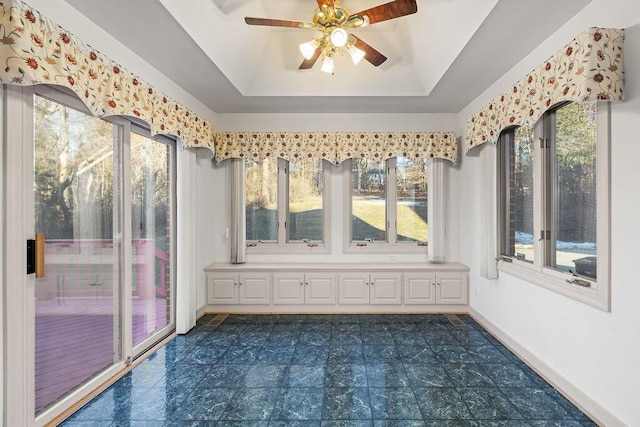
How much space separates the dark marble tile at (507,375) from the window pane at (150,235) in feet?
10.4

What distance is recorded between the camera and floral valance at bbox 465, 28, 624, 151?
1887mm

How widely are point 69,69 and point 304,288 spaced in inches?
125

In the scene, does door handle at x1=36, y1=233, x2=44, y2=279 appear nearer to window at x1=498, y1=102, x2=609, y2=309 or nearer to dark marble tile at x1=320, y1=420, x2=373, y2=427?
dark marble tile at x1=320, y1=420, x2=373, y2=427

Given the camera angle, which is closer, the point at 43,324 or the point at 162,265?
the point at 43,324

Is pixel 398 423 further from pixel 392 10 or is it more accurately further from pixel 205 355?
pixel 392 10

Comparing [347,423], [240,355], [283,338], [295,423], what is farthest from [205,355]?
[347,423]

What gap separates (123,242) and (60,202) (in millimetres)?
622

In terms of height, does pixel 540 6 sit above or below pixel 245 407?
above

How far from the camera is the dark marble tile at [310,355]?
2.86 metres

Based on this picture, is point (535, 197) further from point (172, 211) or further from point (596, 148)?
point (172, 211)

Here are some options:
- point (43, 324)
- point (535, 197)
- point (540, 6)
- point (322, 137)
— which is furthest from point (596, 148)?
point (43, 324)

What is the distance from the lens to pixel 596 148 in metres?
2.09

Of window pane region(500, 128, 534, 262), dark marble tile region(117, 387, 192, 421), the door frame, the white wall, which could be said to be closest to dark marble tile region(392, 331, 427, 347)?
the white wall

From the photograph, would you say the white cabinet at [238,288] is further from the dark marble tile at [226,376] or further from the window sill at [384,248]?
the dark marble tile at [226,376]
